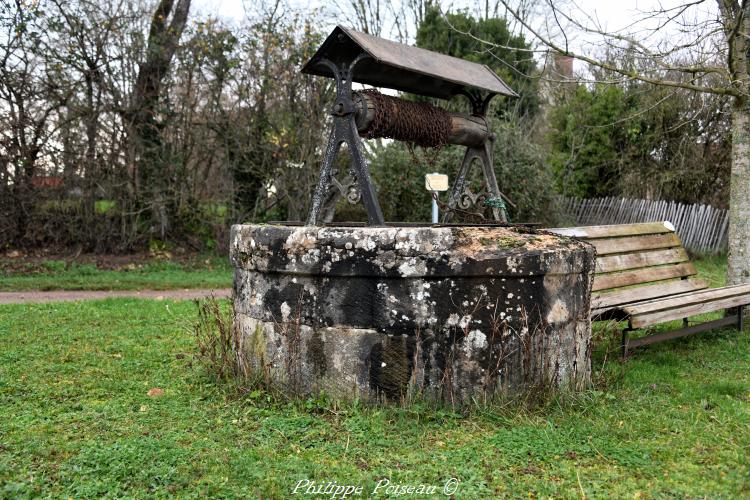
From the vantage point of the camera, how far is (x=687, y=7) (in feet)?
19.6

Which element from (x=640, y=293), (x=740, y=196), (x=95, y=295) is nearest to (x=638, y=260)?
(x=640, y=293)

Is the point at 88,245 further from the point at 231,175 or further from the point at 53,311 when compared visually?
the point at 53,311

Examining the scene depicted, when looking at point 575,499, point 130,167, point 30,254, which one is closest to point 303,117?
point 130,167

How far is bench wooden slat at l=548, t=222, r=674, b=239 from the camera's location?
5422 millimetres

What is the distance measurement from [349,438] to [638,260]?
3740 mm

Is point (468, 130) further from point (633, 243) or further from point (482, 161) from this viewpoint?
point (633, 243)

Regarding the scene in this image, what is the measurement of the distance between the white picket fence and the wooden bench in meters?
8.19

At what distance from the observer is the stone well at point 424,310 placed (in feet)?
12.2

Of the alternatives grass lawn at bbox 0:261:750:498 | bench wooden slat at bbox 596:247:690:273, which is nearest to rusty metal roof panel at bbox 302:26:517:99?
bench wooden slat at bbox 596:247:690:273

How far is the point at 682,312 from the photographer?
5.15m

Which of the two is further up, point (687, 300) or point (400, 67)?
point (400, 67)

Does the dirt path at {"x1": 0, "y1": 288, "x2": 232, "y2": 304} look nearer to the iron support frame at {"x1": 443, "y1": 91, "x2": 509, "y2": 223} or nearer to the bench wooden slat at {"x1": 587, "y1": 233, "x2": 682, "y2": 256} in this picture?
the iron support frame at {"x1": 443, "y1": 91, "x2": 509, "y2": 223}

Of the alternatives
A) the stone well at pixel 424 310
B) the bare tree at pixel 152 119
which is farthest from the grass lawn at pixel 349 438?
the bare tree at pixel 152 119

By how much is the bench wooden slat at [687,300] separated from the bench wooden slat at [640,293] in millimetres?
188
